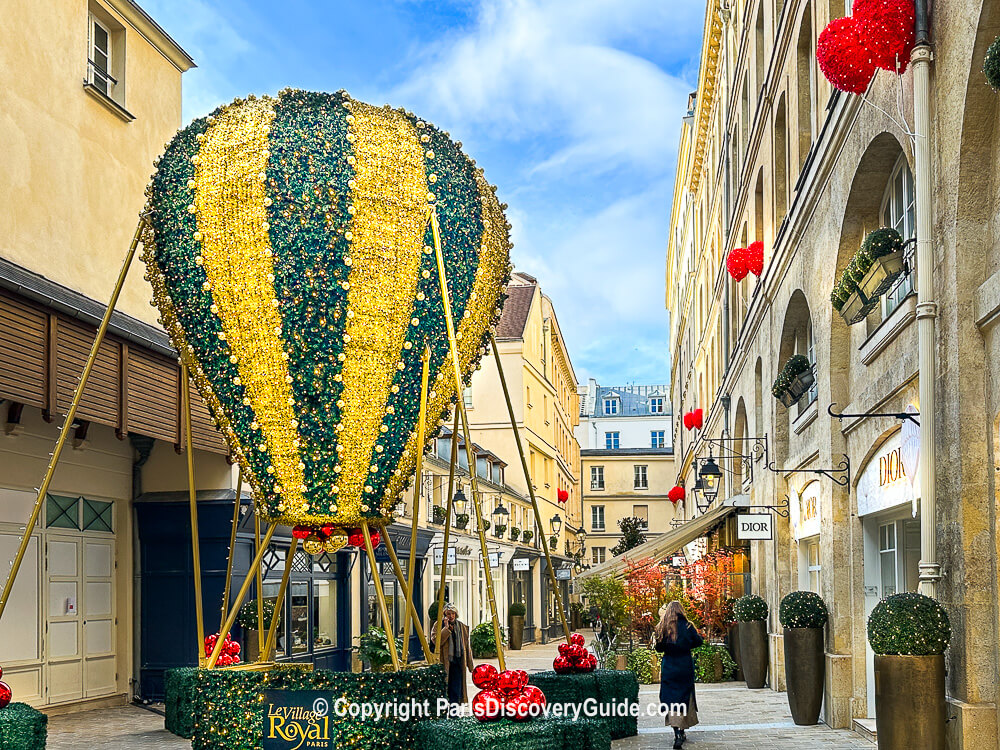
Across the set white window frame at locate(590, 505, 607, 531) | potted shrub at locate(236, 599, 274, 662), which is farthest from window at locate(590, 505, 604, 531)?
potted shrub at locate(236, 599, 274, 662)

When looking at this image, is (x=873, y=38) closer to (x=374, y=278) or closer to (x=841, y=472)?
(x=374, y=278)

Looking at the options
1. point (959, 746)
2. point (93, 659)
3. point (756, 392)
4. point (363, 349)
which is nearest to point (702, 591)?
point (756, 392)

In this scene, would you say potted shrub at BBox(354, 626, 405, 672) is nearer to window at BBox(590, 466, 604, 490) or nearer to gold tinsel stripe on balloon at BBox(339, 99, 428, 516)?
gold tinsel stripe on balloon at BBox(339, 99, 428, 516)

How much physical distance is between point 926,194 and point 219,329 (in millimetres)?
5170

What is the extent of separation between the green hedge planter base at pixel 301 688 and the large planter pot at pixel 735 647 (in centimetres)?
1380

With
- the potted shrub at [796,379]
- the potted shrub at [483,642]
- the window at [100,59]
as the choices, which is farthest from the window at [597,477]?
the potted shrub at [796,379]

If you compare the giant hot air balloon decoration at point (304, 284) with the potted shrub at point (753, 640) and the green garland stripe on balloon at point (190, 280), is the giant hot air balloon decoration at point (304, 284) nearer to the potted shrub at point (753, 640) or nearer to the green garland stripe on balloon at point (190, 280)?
the green garland stripe on balloon at point (190, 280)

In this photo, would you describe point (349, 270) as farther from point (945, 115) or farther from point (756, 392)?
point (756, 392)

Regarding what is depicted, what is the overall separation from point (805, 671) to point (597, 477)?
63.4 meters

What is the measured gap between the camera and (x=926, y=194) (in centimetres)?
862

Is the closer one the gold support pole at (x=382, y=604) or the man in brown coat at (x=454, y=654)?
the gold support pole at (x=382, y=604)

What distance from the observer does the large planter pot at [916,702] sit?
7.81 meters

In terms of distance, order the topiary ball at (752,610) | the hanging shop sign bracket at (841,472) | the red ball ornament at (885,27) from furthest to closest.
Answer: the topiary ball at (752,610)
the hanging shop sign bracket at (841,472)
the red ball ornament at (885,27)

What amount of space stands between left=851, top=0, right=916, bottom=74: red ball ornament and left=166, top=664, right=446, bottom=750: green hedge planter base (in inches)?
217
